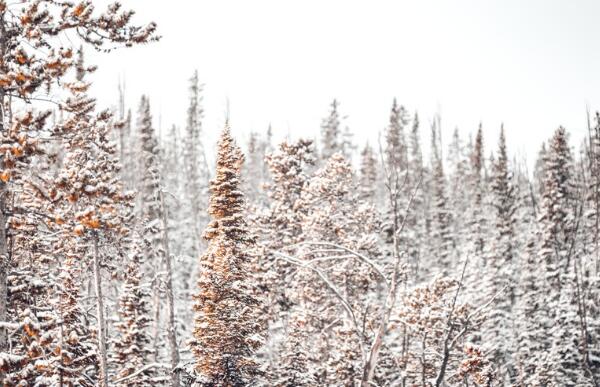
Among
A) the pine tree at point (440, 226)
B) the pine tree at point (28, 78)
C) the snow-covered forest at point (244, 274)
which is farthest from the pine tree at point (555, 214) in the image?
the pine tree at point (28, 78)

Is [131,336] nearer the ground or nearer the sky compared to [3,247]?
nearer the ground

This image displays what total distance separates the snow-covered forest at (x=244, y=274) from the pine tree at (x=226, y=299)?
0.06m

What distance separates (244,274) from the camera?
71.2 ft

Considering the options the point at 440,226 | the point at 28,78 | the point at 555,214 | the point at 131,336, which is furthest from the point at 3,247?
the point at 440,226

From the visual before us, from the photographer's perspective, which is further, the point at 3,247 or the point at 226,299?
the point at 226,299

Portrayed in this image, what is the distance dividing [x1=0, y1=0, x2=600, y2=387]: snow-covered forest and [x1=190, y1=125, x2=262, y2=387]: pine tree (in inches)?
2.5

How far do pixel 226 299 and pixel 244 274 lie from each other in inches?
47.8

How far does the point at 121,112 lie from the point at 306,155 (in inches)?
1371

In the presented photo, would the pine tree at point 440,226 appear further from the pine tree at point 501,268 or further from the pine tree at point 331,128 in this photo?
the pine tree at point 331,128

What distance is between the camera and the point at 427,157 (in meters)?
83.8

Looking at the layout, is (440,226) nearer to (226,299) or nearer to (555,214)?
(555,214)

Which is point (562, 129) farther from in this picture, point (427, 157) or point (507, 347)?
point (427, 157)

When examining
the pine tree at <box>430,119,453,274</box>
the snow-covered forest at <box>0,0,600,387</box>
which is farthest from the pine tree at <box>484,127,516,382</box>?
the pine tree at <box>430,119,453,274</box>

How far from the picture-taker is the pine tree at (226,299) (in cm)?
2052
